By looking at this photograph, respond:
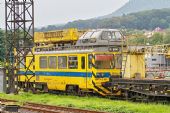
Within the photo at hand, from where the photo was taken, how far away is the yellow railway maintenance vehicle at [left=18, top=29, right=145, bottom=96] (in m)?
30.0

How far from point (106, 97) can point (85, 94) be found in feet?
5.06

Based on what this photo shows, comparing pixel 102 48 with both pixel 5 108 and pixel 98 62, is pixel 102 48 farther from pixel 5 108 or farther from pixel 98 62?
pixel 5 108

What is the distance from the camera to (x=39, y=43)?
37.5 metres

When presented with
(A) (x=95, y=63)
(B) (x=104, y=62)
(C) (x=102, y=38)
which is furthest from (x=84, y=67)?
(C) (x=102, y=38)

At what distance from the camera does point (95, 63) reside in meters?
30.0

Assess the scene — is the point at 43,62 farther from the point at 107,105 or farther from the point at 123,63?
the point at 107,105

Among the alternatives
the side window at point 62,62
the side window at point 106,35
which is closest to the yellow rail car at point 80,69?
the side window at point 62,62

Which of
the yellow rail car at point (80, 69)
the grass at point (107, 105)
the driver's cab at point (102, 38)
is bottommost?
the grass at point (107, 105)

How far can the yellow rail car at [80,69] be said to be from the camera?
30.0 meters

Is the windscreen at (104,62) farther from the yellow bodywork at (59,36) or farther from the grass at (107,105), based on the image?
the yellow bodywork at (59,36)

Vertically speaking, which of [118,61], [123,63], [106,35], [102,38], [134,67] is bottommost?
[134,67]

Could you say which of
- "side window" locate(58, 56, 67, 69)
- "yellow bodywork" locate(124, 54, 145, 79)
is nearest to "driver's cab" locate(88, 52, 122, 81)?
"yellow bodywork" locate(124, 54, 145, 79)

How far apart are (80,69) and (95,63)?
126cm

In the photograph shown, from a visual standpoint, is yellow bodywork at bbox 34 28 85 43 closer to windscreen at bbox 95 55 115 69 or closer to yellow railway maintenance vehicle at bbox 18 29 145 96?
yellow railway maintenance vehicle at bbox 18 29 145 96
